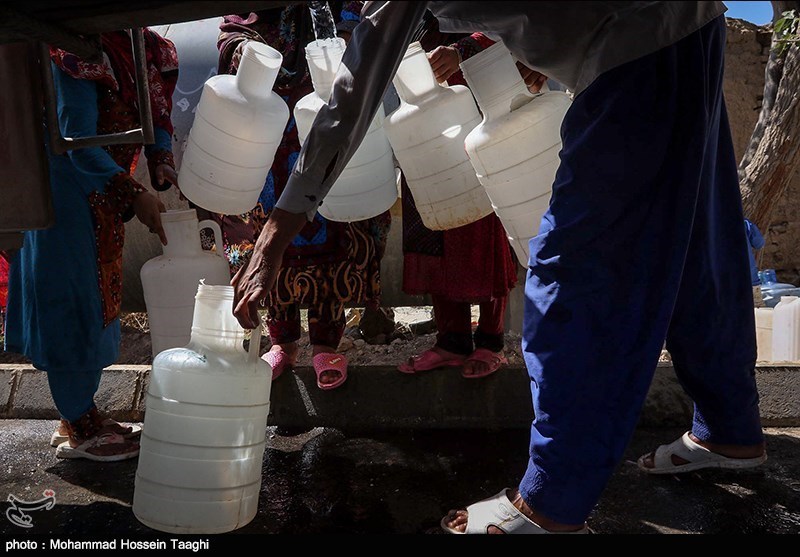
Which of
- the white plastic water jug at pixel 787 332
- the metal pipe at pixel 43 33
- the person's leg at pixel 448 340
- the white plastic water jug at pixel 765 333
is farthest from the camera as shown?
the white plastic water jug at pixel 765 333

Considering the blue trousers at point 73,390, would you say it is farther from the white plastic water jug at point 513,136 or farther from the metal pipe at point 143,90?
the white plastic water jug at point 513,136

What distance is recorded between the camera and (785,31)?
5402 mm

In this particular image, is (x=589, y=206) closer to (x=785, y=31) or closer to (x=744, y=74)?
(x=785, y=31)

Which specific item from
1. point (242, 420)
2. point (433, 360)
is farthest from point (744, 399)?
point (242, 420)

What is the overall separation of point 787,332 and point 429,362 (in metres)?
2.28

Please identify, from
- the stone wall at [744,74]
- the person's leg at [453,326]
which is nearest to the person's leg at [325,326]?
the person's leg at [453,326]

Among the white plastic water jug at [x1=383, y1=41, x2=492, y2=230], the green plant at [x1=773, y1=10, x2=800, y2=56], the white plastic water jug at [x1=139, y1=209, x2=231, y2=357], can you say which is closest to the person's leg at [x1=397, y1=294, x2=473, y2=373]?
the white plastic water jug at [x1=383, y1=41, x2=492, y2=230]

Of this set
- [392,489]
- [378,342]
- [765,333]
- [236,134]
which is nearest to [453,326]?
[392,489]

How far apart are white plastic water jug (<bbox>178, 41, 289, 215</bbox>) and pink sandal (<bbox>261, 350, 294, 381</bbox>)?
68 centimetres

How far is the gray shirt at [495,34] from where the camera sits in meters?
1.63

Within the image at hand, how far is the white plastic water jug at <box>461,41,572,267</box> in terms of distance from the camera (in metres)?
2.41

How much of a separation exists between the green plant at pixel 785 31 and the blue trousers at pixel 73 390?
476 cm

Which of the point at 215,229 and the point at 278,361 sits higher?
the point at 215,229

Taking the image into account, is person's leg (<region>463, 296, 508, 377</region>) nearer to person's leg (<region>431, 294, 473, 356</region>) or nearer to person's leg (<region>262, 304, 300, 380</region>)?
person's leg (<region>431, 294, 473, 356</region>)
